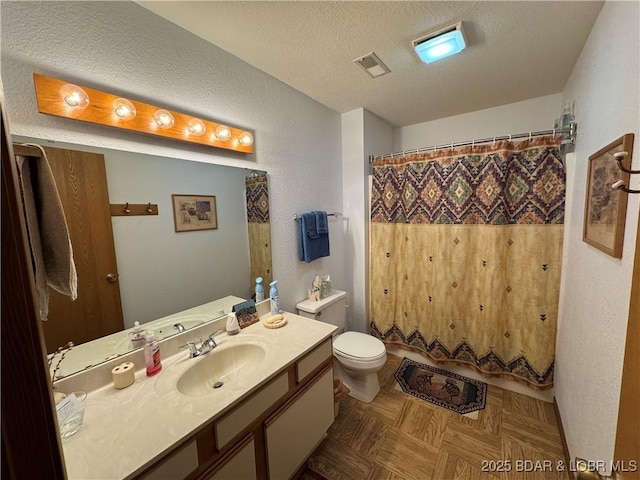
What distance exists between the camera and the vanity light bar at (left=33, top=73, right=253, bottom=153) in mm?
977

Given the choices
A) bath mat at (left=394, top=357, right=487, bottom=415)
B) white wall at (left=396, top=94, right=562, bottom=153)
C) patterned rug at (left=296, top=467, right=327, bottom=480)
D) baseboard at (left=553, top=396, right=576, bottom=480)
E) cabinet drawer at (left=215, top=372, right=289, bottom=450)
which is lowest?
patterned rug at (left=296, top=467, right=327, bottom=480)

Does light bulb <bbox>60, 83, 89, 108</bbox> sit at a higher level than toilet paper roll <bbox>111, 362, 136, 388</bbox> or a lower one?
higher

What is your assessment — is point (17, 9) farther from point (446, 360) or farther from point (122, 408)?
point (446, 360)

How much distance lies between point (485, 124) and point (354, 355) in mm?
2393

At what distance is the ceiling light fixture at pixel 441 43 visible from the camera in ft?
4.50

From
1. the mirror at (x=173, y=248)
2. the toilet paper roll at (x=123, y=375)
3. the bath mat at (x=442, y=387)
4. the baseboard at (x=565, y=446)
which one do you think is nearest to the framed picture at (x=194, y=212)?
the mirror at (x=173, y=248)

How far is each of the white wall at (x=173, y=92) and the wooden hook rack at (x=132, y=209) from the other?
0.26 metres

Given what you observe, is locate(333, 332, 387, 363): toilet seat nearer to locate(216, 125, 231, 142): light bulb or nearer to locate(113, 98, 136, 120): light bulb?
locate(216, 125, 231, 142): light bulb

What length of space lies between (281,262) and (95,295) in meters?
1.08

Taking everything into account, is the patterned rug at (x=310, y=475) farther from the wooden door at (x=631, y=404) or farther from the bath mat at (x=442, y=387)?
the wooden door at (x=631, y=404)

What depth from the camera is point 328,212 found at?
95.3 inches

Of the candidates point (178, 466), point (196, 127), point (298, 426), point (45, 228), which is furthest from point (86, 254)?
point (298, 426)

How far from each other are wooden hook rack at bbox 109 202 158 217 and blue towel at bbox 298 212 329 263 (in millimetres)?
1011

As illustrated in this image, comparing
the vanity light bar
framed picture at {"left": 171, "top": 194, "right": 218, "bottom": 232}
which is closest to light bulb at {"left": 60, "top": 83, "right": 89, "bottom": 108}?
the vanity light bar
